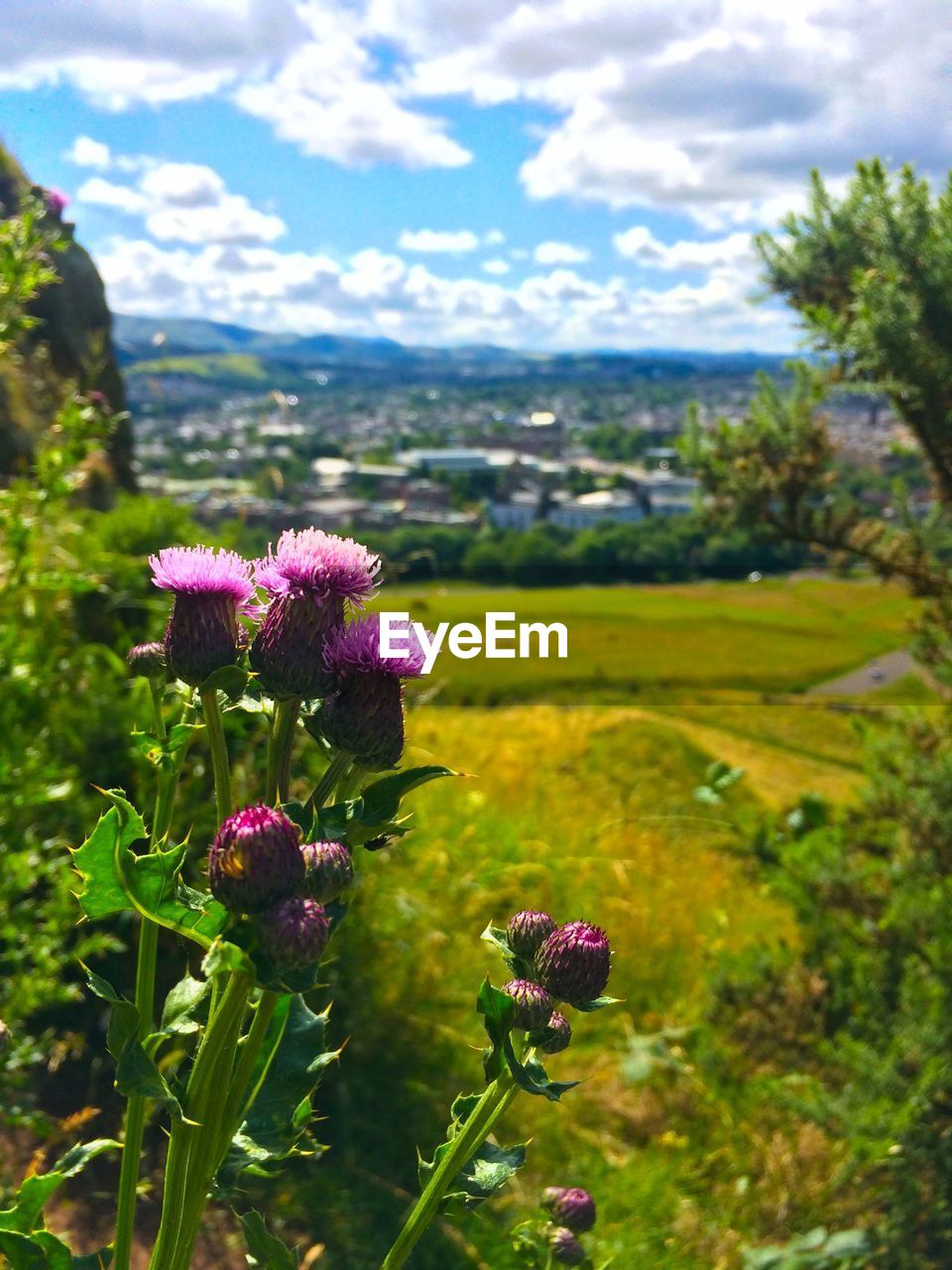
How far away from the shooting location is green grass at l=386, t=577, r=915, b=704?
15.2 feet

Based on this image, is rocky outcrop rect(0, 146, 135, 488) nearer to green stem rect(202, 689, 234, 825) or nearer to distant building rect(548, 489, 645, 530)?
distant building rect(548, 489, 645, 530)

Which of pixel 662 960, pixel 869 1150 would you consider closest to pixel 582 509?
pixel 662 960

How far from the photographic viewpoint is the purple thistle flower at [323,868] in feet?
2.96

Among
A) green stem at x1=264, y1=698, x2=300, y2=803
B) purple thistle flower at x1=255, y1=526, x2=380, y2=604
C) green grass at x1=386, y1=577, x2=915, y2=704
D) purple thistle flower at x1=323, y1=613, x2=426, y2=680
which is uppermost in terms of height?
purple thistle flower at x1=255, y1=526, x2=380, y2=604

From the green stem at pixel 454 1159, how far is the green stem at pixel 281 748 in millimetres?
336

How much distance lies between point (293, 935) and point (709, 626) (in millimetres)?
4328

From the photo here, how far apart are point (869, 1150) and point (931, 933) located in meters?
0.84

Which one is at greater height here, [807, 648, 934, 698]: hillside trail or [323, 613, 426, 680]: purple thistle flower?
[323, 613, 426, 680]: purple thistle flower

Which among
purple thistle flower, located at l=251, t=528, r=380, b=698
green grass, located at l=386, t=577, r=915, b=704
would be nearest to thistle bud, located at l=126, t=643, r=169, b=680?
purple thistle flower, located at l=251, t=528, r=380, b=698

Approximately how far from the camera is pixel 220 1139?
96 centimetres

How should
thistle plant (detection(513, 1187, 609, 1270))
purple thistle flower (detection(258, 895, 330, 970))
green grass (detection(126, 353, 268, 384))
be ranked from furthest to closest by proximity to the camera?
green grass (detection(126, 353, 268, 384)) → thistle plant (detection(513, 1187, 609, 1270)) → purple thistle flower (detection(258, 895, 330, 970))

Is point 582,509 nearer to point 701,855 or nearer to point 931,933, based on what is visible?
point 701,855

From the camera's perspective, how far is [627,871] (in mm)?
4645

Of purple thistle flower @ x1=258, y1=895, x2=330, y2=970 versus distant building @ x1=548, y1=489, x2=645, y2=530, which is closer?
purple thistle flower @ x1=258, y1=895, x2=330, y2=970
